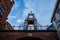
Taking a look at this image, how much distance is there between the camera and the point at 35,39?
64.3 feet

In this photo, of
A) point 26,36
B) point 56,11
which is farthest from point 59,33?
point 26,36

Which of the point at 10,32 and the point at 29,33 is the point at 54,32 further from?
the point at 10,32

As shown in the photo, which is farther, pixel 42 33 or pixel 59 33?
pixel 42 33

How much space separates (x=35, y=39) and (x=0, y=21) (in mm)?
5427

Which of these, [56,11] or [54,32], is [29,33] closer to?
[54,32]

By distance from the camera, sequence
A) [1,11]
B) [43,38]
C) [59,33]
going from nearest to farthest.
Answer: [59,33], [43,38], [1,11]

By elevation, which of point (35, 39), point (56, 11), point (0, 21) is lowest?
point (35, 39)

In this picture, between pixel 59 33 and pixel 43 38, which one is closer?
pixel 59 33

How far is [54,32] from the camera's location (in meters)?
19.1

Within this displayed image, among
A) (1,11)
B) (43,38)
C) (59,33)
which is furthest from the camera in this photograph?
(1,11)

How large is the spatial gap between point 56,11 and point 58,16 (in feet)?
3.87

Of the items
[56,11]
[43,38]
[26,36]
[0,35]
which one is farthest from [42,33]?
[0,35]

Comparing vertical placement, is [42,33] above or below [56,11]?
below

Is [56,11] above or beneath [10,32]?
above
